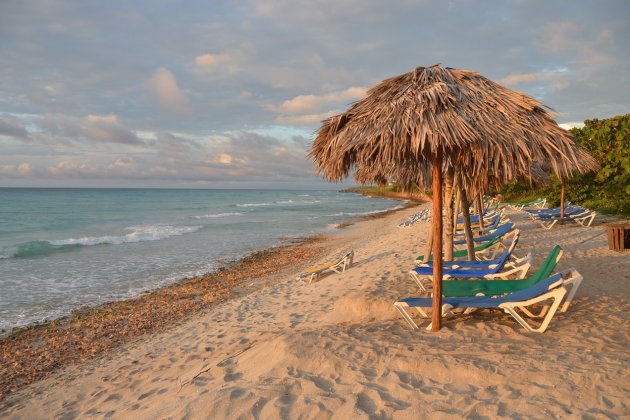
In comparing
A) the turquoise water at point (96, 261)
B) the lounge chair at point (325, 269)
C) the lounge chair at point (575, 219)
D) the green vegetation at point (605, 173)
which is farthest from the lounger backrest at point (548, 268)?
the lounge chair at point (575, 219)

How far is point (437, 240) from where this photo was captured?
4484 millimetres

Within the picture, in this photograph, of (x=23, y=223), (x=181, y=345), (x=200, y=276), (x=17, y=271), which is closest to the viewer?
(x=181, y=345)

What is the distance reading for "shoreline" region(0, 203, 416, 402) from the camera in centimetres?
643

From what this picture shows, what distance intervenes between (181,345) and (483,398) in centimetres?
437

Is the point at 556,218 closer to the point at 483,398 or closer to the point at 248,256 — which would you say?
the point at 248,256

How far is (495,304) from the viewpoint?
463 cm

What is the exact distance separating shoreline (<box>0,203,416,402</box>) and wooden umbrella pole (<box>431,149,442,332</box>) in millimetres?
5219

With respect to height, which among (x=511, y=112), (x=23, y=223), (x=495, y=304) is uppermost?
(x=511, y=112)

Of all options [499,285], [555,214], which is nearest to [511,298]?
[499,285]

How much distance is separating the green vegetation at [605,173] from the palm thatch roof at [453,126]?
11362 mm

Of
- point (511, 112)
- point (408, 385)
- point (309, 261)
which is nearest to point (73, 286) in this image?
point (309, 261)

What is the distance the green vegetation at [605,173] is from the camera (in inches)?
636

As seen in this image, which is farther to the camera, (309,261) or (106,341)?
(309,261)

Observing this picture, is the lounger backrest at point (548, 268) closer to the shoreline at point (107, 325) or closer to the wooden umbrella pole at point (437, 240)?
the wooden umbrella pole at point (437, 240)
